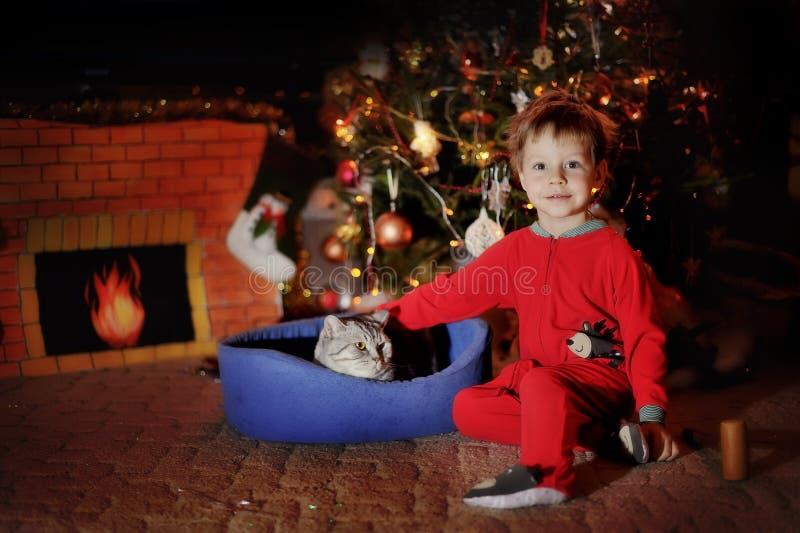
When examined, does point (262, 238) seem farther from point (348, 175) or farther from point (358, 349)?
point (358, 349)

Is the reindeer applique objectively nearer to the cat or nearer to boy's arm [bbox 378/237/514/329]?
boy's arm [bbox 378/237/514/329]

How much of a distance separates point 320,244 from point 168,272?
1012 millimetres

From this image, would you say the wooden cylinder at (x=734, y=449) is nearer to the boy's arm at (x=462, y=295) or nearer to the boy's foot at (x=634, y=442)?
the boy's foot at (x=634, y=442)

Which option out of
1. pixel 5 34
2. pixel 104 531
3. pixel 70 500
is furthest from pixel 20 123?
pixel 104 531

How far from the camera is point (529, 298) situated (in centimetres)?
221

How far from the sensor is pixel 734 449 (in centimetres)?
183

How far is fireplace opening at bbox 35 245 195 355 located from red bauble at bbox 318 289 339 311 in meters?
0.76

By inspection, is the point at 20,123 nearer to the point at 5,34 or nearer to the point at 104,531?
the point at 5,34

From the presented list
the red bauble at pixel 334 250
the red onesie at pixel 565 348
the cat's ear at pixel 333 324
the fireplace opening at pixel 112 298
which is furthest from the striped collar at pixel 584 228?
the fireplace opening at pixel 112 298

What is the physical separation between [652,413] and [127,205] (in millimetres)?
2823

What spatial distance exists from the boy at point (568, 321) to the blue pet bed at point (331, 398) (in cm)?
12

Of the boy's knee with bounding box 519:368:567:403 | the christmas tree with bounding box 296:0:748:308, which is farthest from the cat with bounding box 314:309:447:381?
the christmas tree with bounding box 296:0:748:308

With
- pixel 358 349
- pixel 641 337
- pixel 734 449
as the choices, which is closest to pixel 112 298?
pixel 358 349

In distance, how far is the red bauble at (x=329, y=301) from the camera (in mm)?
3896
